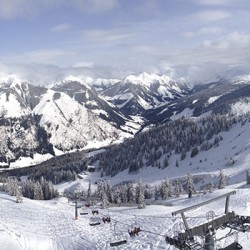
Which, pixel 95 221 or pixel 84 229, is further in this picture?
pixel 95 221

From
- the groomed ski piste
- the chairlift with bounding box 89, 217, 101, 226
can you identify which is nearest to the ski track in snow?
the groomed ski piste

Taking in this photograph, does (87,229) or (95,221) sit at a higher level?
(87,229)

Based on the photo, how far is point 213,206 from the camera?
81438 millimetres

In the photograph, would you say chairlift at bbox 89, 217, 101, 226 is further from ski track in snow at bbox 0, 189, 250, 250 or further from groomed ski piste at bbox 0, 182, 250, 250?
ski track in snow at bbox 0, 189, 250, 250

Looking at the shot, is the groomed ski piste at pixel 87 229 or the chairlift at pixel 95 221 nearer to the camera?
the groomed ski piste at pixel 87 229

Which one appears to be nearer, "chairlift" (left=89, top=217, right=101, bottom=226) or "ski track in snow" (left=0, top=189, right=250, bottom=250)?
"ski track in snow" (left=0, top=189, right=250, bottom=250)

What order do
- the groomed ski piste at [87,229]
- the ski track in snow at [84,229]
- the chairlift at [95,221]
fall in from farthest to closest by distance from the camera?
the chairlift at [95,221] → the ski track in snow at [84,229] → the groomed ski piste at [87,229]

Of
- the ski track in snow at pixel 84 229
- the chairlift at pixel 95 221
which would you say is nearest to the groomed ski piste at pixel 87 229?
the ski track in snow at pixel 84 229

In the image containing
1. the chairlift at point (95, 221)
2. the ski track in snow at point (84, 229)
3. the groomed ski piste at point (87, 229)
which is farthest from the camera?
the chairlift at point (95, 221)

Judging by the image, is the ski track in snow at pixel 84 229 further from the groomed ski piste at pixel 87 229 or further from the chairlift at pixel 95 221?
the chairlift at pixel 95 221

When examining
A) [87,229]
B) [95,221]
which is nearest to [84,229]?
[87,229]

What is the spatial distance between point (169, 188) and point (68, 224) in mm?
80103

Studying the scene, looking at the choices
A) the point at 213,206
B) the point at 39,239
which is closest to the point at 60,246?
the point at 39,239

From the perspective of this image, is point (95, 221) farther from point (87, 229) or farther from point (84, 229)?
point (84, 229)
